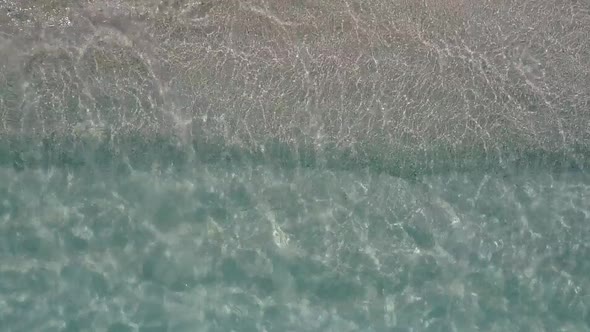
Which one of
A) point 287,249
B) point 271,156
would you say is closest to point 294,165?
point 271,156

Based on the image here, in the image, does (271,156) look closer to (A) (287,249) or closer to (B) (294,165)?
(B) (294,165)

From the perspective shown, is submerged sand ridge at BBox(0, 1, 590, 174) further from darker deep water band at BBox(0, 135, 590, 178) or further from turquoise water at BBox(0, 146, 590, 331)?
turquoise water at BBox(0, 146, 590, 331)

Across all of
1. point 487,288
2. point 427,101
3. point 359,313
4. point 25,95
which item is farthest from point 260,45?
point 487,288

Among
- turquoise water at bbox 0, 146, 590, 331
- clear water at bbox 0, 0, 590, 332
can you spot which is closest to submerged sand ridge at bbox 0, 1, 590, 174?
clear water at bbox 0, 0, 590, 332

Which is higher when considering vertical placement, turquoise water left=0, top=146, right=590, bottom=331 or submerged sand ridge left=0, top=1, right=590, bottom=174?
submerged sand ridge left=0, top=1, right=590, bottom=174

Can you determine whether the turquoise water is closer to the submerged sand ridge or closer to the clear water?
the clear water

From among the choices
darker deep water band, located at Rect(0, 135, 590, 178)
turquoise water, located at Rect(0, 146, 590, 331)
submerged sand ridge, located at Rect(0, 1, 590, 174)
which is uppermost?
submerged sand ridge, located at Rect(0, 1, 590, 174)

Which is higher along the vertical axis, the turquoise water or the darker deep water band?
the darker deep water band

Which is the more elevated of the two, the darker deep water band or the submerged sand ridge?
the submerged sand ridge

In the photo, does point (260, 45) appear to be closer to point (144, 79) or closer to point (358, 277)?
point (144, 79)
